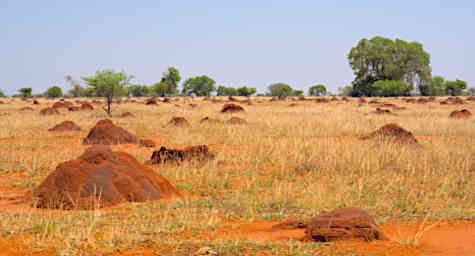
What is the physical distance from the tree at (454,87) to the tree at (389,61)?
15535 mm

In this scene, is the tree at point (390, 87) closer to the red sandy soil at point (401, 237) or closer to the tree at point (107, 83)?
the tree at point (107, 83)

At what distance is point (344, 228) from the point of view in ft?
14.7

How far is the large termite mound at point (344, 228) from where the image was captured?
439cm

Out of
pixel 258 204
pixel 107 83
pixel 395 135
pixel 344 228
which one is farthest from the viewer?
pixel 107 83

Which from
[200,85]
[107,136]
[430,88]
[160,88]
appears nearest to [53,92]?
[160,88]

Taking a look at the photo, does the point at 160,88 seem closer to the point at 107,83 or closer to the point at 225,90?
the point at 225,90

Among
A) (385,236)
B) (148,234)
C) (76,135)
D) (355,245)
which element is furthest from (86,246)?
(76,135)

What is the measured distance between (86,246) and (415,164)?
7662mm

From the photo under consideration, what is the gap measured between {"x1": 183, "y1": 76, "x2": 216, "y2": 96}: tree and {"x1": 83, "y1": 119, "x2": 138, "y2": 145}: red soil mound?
91192mm

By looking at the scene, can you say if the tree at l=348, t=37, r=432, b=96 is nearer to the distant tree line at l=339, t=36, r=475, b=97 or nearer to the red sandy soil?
the distant tree line at l=339, t=36, r=475, b=97

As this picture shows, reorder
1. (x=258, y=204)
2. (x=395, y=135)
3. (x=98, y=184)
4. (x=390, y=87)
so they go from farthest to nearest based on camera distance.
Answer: (x=390, y=87), (x=395, y=135), (x=98, y=184), (x=258, y=204)

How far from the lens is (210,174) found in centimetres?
834

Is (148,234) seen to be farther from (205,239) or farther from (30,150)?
(30,150)

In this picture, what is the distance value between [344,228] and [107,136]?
416 inches
